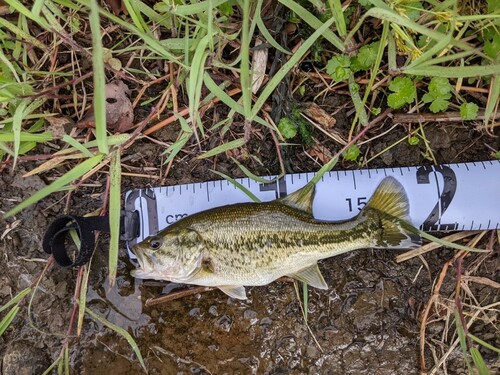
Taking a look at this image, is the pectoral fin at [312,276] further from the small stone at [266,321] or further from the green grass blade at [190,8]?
the green grass blade at [190,8]

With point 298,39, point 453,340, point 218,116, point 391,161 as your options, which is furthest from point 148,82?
point 453,340

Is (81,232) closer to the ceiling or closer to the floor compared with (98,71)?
closer to the floor

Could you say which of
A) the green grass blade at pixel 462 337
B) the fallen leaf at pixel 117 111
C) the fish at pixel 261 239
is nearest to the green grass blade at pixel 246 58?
the fish at pixel 261 239

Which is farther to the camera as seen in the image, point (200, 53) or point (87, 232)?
point (87, 232)

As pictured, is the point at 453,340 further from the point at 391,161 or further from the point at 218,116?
the point at 218,116

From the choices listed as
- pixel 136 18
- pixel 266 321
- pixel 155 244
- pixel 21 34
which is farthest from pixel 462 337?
pixel 21 34

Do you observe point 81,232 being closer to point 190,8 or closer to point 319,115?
point 190,8
